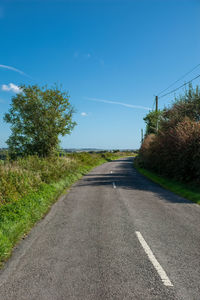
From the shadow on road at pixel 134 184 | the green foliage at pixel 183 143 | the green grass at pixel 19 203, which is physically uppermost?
the green foliage at pixel 183 143

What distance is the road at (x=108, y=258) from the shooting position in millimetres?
3582

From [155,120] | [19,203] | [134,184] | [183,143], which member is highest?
[155,120]

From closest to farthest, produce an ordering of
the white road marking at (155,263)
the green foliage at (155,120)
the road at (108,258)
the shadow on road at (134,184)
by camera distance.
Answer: the road at (108,258) → the white road marking at (155,263) → the shadow on road at (134,184) → the green foliage at (155,120)

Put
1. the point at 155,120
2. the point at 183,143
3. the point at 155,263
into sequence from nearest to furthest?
the point at 155,263, the point at 183,143, the point at 155,120

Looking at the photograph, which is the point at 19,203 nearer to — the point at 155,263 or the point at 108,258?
the point at 108,258

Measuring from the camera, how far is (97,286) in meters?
3.68

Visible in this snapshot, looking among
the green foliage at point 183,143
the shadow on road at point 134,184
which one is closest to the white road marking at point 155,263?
the shadow on road at point 134,184

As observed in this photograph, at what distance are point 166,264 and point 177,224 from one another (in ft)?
9.35

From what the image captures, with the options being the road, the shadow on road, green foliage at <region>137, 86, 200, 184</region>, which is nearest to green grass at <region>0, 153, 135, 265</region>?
A: the road

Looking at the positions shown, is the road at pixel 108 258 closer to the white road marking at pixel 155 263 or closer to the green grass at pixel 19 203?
the white road marking at pixel 155 263

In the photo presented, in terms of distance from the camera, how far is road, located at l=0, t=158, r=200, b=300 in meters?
3.58

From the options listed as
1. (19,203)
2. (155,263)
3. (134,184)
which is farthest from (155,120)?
(155,263)

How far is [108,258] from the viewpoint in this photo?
15.4 ft

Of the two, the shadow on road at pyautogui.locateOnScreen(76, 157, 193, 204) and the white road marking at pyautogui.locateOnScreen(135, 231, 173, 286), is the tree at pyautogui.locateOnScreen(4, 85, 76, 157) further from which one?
the white road marking at pyautogui.locateOnScreen(135, 231, 173, 286)
